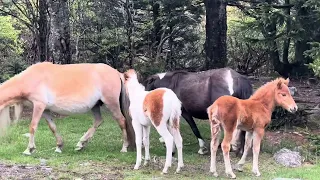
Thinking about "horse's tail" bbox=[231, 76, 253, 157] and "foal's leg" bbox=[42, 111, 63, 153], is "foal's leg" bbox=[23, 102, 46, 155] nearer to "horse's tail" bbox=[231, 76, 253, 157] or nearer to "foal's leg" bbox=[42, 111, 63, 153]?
"foal's leg" bbox=[42, 111, 63, 153]

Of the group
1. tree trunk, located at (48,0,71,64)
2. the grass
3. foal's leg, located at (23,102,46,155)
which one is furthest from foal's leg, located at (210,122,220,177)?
tree trunk, located at (48,0,71,64)

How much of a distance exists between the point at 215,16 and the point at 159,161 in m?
6.71

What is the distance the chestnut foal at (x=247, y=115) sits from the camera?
6.98m

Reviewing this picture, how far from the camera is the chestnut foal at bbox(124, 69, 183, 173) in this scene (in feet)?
24.1

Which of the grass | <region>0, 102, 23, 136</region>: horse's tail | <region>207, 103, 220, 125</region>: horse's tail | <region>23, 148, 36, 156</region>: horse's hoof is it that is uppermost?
<region>207, 103, 220, 125</region>: horse's tail

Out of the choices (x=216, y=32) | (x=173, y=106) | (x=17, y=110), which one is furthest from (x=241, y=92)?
(x=216, y=32)

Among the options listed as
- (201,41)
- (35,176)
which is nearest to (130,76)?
(35,176)

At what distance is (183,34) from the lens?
1773 cm

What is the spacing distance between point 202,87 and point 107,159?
2168 millimetres

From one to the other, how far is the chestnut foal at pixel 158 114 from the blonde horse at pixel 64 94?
1.06m

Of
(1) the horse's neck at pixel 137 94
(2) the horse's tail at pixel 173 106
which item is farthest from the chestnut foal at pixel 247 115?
(1) the horse's neck at pixel 137 94

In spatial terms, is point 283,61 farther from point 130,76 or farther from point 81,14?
point 130,76

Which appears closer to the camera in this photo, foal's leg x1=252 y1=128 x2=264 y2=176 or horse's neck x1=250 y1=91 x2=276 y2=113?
foal's leg x1=252 y1=128 x2=264 y2=176

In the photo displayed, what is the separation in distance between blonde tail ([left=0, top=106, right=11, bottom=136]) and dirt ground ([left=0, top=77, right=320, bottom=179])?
958mm
